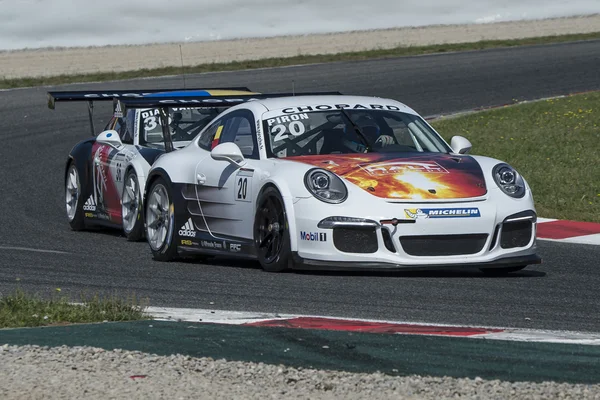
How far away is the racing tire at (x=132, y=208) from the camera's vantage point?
409 inches

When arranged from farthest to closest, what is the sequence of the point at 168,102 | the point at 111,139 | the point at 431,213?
the point at 111,139, the point at 168,102, the point at 431,213

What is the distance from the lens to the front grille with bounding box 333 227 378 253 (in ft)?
25.7

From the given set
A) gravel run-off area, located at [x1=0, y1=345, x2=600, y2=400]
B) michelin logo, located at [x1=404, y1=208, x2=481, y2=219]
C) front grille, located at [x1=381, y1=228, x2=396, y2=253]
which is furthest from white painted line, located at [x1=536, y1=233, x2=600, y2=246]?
gravel run-off area, located at [x1=0, y1=345, x2=600, y2=400]

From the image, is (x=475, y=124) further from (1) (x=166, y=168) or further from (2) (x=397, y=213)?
(2) (x=397, y=213)

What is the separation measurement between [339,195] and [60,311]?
2272 mm

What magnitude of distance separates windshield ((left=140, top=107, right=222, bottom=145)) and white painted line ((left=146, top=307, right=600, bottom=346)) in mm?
4460

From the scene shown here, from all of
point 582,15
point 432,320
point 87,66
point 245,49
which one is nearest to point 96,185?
point 432,320

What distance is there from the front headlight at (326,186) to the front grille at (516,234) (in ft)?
3.53

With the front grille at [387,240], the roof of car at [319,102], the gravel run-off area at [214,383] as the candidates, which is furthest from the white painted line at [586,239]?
the gravel run-off area at [214,383]

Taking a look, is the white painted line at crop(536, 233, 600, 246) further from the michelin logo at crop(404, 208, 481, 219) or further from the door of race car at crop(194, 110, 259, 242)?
the door of race car at crop(194, 110, 259, 242)

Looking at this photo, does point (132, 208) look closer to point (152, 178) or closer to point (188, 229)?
point (152, 178)

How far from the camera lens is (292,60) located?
2898 centimetres

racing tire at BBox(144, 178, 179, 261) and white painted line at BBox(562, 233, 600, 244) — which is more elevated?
racing tire at BBox(144, 178, 179, 261)

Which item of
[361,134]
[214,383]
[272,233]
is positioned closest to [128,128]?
[361,134]
